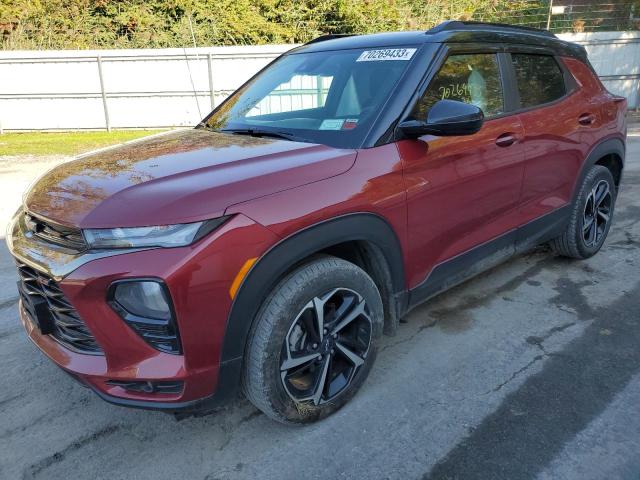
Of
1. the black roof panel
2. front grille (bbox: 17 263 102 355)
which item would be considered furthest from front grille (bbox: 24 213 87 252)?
the black roof panel

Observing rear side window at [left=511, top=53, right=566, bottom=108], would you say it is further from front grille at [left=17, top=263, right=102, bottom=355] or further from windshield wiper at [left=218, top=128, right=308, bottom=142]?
front grille at [left=17, top=263, right=102, bottom=355]

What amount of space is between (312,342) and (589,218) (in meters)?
3.06

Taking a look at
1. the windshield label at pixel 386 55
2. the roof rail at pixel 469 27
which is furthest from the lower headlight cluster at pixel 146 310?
the roof rail at pixel 469 27

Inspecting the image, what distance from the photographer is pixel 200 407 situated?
7.12ft

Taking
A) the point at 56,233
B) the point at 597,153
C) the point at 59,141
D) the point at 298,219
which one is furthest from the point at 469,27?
the point at 59,141

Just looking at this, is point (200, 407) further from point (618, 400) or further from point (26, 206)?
point (618, 400)

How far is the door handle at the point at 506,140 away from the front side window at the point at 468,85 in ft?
0.51

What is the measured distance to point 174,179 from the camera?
2.22m

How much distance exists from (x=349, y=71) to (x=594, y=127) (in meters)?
2.17

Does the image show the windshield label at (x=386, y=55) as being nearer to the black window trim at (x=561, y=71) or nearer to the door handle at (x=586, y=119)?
the black window trim at (x=561, y=71)

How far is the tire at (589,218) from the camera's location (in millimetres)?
4184

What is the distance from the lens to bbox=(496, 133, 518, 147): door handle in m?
3.20

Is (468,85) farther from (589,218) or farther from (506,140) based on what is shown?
(589,218)

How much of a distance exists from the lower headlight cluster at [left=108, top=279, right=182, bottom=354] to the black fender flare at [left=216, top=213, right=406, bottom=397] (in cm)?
22
